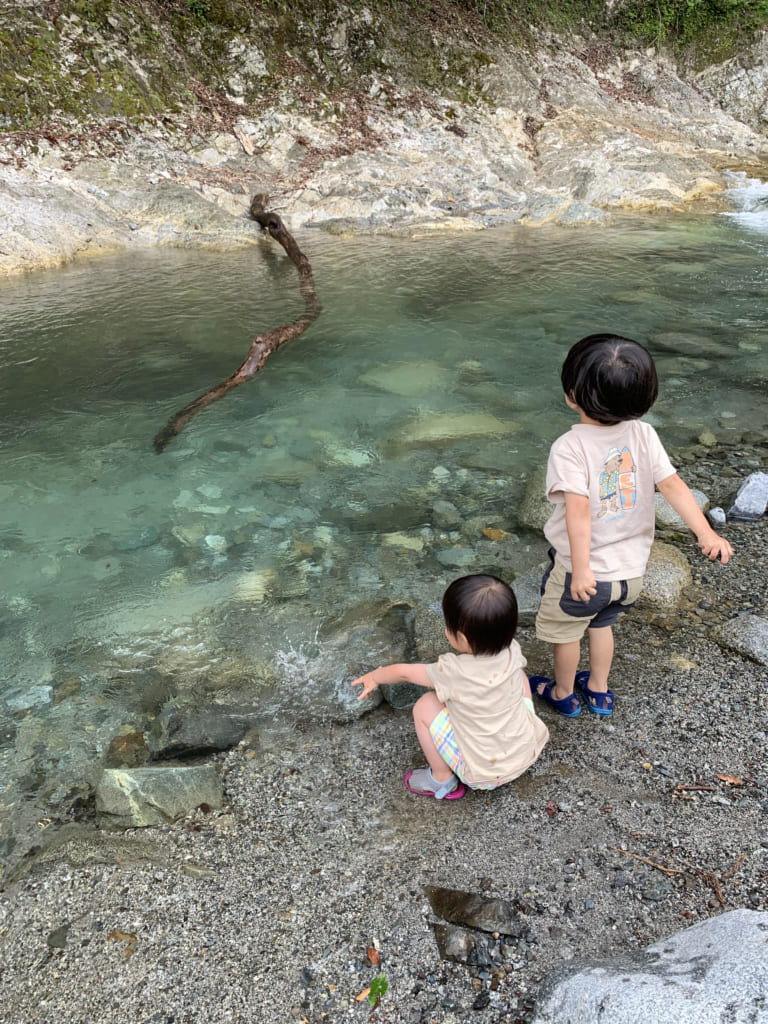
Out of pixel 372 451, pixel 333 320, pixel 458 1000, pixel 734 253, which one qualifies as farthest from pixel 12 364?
pixel 734 253

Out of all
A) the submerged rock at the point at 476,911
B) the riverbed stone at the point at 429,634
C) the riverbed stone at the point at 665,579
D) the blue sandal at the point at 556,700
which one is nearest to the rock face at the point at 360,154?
the riverbed stone at the point at 429,634

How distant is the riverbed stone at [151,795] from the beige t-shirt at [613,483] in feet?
5.73

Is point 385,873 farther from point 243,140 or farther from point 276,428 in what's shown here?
point 243,140

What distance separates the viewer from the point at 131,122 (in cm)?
1347

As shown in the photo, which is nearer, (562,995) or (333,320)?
(562,995)

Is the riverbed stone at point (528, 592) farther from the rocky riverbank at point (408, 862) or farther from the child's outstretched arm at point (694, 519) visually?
the child's outstretched arm at point (694, 519)

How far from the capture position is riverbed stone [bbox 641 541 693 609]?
3518 mm

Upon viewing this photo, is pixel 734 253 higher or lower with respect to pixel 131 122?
lower

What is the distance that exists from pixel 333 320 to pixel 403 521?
4.65 m

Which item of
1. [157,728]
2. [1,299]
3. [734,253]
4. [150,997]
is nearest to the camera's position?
[150,997]

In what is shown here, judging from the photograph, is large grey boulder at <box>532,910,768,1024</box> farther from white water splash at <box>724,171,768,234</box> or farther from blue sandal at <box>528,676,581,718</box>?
white water splash at <box>724,171,768,234</box>

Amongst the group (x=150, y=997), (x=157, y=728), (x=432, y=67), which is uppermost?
(x=432, y=67)

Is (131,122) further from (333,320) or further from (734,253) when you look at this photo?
(734,253)

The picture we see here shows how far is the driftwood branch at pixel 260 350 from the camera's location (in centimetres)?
598
